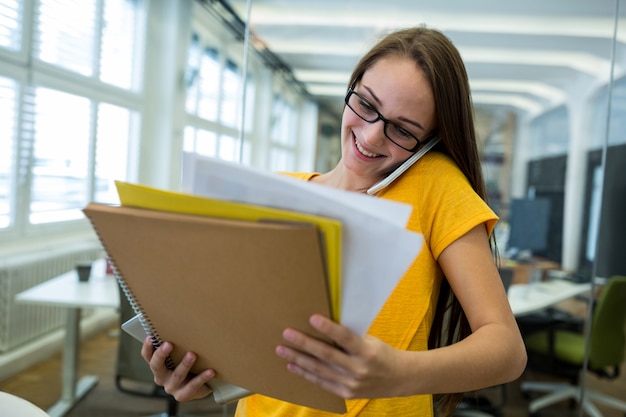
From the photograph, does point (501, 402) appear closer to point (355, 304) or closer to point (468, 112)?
point (468, 112)

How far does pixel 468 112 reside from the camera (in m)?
0.85

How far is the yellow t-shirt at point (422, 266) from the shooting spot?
77cm

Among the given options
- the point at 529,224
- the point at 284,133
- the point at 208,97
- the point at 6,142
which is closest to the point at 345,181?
the point at 284,133

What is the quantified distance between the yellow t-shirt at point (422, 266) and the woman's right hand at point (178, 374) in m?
0.19

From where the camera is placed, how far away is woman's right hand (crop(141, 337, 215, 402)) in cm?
73

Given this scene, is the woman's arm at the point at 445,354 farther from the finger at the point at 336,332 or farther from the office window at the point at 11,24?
the office window at the point at 11,24

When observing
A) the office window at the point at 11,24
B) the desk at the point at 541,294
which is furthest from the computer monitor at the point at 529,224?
the office window at the point at 11,24

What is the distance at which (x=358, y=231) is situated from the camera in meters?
0.50

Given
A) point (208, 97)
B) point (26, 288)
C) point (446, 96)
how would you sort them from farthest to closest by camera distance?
point (208, 97) < point (26, 288) < point (446, 96)

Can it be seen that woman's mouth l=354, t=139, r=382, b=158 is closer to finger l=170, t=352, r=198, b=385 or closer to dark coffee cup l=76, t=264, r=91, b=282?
finger l=170, t=352, r=198, b=385

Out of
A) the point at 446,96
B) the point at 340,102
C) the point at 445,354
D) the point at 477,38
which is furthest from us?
the point at 477,38

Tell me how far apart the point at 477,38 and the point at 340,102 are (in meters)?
0.92

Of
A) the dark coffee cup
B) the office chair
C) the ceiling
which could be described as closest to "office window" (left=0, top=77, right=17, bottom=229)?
the dark coffee cup

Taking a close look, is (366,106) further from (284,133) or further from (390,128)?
(284,133)
